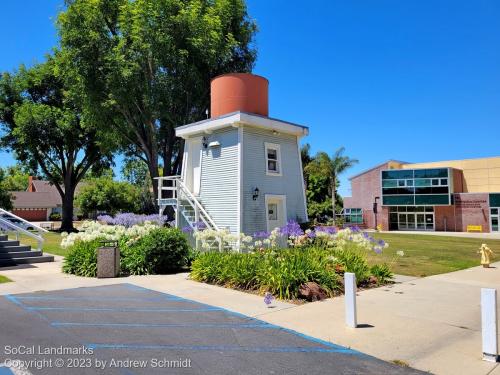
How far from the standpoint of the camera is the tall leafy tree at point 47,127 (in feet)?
104

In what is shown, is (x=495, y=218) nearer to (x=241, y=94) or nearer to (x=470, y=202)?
(x=470, y=202)

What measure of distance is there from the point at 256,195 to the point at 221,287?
6.74 m

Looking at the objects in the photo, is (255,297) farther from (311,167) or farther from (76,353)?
(311,167)

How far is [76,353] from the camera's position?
554 centimetres

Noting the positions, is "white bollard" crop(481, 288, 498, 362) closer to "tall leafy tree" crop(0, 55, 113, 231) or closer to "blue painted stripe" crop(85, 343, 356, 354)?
"blue painted stripe" crop(85, 343, 356, 354)

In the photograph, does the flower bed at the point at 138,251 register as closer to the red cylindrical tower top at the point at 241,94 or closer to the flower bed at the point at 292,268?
the flower bed at the point at 292,268

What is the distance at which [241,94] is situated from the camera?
17969mm

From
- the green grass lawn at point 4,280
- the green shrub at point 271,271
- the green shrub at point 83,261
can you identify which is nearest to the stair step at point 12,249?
the green shrub at point 83,261

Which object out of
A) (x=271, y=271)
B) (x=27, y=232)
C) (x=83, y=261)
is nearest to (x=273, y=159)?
(x=271, y=271)

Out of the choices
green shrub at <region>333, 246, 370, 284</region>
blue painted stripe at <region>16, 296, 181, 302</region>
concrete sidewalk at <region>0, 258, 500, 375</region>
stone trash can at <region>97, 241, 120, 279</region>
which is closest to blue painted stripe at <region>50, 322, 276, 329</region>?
concrete sidewalk at <region>0, 258, 500, 375</region>

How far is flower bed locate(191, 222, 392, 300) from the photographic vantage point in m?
9.57

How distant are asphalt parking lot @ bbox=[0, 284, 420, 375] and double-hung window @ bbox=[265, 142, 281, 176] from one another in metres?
10.1

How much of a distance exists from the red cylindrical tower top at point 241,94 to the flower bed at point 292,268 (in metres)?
7.65

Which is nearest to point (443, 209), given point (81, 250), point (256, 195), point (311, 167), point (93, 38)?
point (311, 167)
